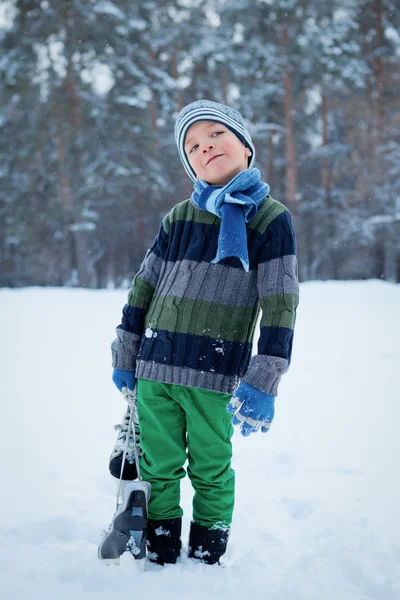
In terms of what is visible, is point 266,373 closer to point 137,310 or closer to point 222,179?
point 137,310

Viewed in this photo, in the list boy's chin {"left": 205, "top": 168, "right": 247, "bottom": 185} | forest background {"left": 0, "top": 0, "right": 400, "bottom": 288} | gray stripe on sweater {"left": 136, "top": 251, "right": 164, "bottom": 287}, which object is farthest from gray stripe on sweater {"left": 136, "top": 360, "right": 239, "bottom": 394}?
forest background {"left": 0, "top": 0, "right": 400, "bottom": 288}

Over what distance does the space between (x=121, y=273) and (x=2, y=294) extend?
39.4 ft

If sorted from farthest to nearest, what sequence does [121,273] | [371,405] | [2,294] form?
1. [121,273]
2. [2,294]
3. [371,405]

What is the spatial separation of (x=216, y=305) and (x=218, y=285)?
8cm

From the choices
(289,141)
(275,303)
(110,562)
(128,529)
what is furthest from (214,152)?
(289,141)

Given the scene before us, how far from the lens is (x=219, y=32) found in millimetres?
15219

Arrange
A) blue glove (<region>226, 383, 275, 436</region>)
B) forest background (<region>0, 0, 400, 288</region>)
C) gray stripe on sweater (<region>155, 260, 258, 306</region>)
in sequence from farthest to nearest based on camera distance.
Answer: forest background (<region>0, 0, 400, 288</region>), gray stripe on sweater (<region>155, 260, 258, 306</region>), blue glove (<region>226, 383, 275, 436</region>)

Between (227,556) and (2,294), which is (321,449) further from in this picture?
(2,294)

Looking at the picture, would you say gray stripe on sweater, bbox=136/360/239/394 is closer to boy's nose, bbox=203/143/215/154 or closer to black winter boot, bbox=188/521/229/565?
black winter boot, bbox=188/521/229/565

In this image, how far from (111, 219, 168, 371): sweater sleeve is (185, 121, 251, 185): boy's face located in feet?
1.00

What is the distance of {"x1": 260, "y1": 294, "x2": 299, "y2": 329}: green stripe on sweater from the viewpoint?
1.62 meters

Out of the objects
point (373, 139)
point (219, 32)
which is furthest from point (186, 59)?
point (373, 139)

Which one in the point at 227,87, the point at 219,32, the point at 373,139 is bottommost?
the point at 373,139

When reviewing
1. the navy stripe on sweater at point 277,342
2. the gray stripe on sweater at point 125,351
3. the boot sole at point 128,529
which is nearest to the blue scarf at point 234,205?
the navy stripe on sweater at point 277,342
